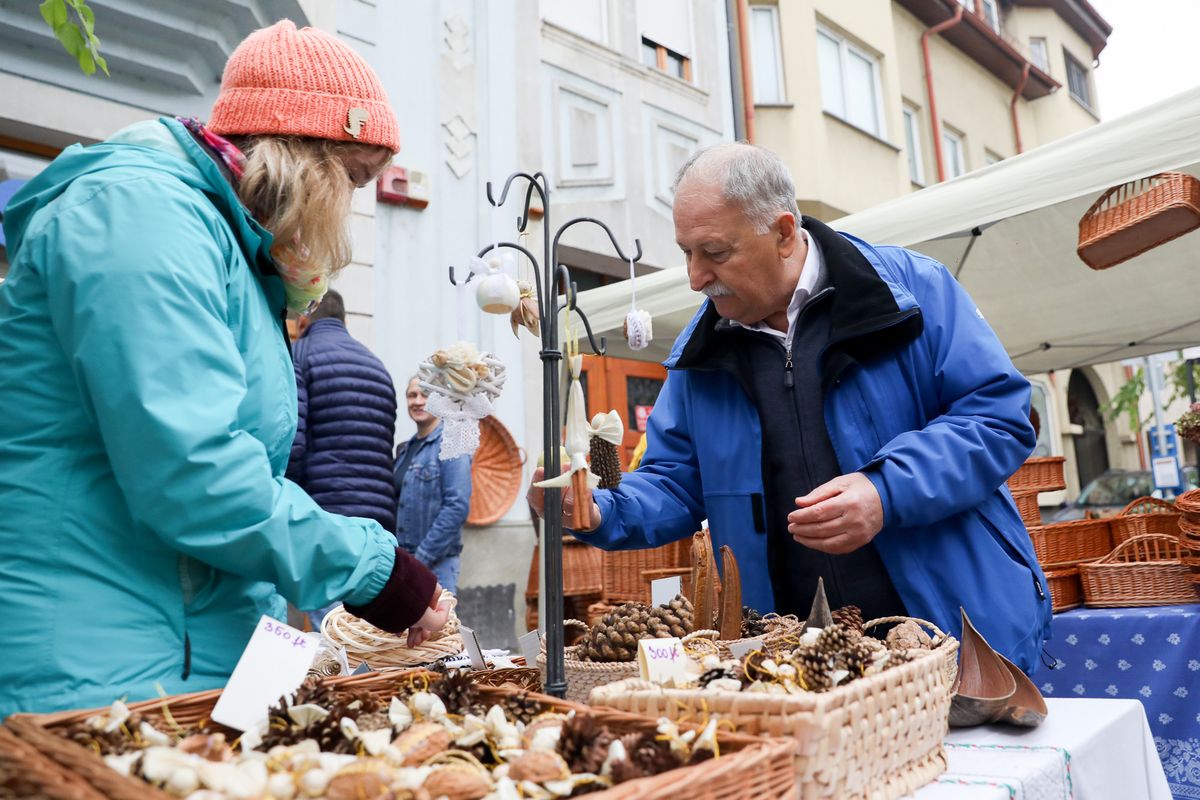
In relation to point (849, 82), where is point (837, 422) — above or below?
below

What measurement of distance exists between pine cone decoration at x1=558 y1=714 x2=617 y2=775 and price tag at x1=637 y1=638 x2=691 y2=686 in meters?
0.25

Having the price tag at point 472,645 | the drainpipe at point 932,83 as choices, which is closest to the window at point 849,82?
the drainpipe at point 932,83

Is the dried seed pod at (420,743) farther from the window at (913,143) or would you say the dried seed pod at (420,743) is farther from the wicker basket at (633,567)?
the window at (913,143)

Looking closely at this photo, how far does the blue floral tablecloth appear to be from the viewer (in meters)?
2.90

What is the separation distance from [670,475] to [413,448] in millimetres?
2523

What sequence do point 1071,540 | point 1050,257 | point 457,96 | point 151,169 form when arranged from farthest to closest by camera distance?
point 457,96 → point 1050,257 → point 1071,540 → point 151,169

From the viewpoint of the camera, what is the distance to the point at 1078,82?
17531 mm

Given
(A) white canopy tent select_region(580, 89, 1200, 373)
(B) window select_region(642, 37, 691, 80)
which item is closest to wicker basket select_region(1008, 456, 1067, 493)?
(A) white canopy tent select_region(580, 89, 1200, 373)

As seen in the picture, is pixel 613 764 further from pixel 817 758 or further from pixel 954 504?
pixel 954 504

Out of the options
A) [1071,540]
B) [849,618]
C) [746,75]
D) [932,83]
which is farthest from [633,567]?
[932,83]

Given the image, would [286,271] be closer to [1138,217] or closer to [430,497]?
[430,497]

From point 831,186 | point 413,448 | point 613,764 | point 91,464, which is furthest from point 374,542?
point 831,186

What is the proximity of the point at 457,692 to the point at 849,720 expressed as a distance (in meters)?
0.47

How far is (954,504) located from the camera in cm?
164
